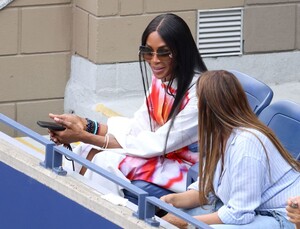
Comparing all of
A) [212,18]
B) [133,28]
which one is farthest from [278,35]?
[133,28]

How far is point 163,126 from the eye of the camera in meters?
5.86

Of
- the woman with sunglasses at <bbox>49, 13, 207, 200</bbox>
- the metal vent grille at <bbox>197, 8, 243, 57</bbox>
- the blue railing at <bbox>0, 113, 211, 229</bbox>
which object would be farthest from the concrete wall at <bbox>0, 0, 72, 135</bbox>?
the blue railing at <bbox>0, 113, 211, 229</bbox>

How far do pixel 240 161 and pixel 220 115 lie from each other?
22 centimetres

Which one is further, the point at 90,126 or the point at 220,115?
the point at 90,126

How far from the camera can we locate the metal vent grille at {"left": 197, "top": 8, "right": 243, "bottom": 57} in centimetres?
864

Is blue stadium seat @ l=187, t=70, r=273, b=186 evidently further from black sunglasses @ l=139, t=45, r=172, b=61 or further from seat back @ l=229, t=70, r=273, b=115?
black sunglasses @ l=139, t=45, r=172, b=61

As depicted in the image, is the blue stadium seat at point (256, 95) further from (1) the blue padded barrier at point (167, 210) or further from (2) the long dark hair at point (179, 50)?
(1) the blue padded barrier at point (167, 210)

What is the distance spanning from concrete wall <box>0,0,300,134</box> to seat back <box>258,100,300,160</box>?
2.66 metres

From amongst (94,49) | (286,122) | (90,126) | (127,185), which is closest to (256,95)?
(286,122)

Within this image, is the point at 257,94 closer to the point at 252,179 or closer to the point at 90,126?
the point at 90,126

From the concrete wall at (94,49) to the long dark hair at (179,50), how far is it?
2407mm

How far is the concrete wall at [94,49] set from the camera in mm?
8352

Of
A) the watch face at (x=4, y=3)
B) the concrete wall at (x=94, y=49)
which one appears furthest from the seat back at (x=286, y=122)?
the watch face at (x=4, y=3)

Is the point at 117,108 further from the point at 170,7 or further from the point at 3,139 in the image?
the point at 3,139
